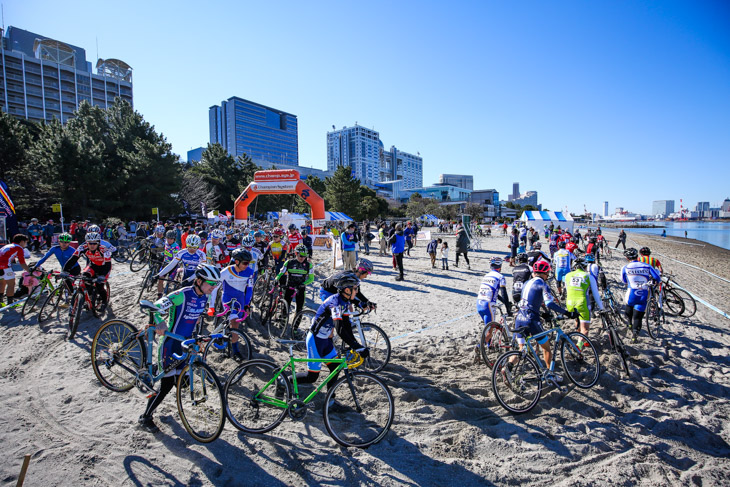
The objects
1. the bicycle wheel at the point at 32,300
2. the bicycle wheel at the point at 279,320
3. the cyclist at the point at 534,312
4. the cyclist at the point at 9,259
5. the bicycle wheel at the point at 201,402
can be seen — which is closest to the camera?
the bicycle wheel at the point at 201,402

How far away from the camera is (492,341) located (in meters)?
6.29

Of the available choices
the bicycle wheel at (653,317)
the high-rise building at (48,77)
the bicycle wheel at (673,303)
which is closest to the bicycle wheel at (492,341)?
the bicycle wheel at (653,317)

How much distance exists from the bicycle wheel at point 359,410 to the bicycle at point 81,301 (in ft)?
18.9

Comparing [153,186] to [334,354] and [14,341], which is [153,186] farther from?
[334,354]

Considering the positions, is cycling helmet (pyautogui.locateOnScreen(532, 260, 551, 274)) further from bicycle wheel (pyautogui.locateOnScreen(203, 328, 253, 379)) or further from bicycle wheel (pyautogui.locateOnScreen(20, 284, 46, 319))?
bicycle wheel (pyautogui.locateOnScreen(20, 284, 46, 319))

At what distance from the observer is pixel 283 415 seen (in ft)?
14.4

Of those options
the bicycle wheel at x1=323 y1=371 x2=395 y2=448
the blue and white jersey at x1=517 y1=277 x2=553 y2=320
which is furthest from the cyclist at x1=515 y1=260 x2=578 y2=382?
the bicycle wheel at x1=323 y1=371 x2=395 y2=448

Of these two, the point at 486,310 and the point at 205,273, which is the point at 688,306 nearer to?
the point at 486,310

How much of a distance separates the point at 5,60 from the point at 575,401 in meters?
110

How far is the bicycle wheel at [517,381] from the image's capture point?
4.89m

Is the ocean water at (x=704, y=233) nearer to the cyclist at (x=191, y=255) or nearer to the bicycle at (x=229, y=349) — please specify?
the bicycle at (x=229, y=349)

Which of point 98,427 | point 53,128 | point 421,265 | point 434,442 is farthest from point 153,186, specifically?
point 434,442

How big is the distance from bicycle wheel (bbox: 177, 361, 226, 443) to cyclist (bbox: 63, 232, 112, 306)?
508cm

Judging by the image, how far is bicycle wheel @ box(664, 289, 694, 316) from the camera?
8961mm
